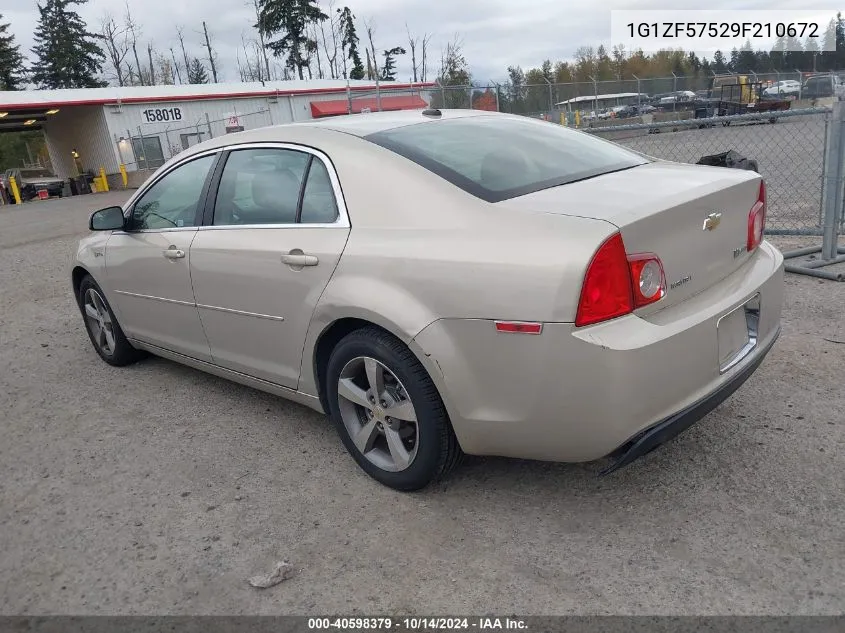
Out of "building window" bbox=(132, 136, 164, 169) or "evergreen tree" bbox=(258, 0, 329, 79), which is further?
"evergreen tree" bbox=(258, 0, 329, 79)

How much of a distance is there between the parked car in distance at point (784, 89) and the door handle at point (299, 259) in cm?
3807

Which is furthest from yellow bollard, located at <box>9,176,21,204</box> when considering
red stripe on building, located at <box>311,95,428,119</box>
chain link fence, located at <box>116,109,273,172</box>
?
red stripe on building, located at <box>311,95,428,119</box>

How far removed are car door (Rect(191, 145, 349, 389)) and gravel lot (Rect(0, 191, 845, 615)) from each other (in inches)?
20.7

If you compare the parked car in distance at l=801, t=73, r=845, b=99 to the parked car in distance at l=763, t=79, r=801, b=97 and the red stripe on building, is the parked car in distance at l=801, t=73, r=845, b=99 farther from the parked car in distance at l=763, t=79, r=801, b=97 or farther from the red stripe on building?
the red stripe on building

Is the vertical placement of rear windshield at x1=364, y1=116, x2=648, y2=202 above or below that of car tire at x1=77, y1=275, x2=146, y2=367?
above

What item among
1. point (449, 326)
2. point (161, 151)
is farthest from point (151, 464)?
point (161, 151)

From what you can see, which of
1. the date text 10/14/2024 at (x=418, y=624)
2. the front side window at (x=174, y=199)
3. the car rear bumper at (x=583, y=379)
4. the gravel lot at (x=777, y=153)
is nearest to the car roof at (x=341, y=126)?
the front side window at (x=174, y=199)

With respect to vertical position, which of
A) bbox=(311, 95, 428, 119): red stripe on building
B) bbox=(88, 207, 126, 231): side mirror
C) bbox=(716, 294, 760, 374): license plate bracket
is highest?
bbox=(311, 95, 428, 119): red stripe on building

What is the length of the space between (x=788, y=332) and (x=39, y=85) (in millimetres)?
68629

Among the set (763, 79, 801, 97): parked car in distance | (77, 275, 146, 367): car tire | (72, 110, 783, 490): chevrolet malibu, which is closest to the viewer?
(72, 110, 783, 490): chevrolet malibu

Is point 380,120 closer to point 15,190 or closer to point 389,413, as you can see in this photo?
point 389,413

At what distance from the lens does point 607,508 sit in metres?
2.75

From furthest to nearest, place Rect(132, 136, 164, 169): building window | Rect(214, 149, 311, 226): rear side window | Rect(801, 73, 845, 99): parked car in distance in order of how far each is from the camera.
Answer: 1. Rect(801, 73, 845, 99): parked car in distance
2. Rect(132, 136, 164, 169): building window
3. Rect(214, 149, 311, 226): rear side window

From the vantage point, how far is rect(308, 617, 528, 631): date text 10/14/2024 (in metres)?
2.21
